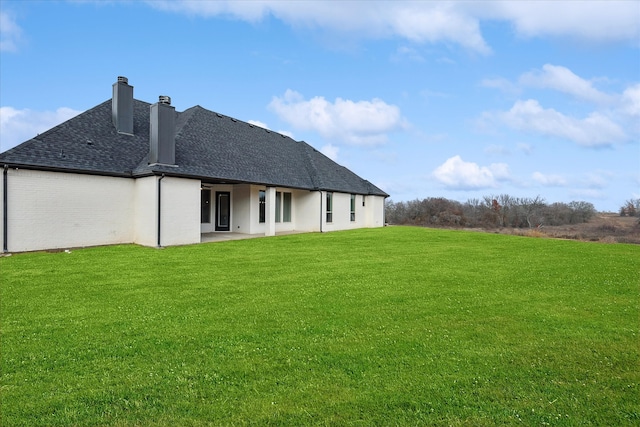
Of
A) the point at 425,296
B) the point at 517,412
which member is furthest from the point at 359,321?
the point at 517,412

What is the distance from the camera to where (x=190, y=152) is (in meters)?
18.2

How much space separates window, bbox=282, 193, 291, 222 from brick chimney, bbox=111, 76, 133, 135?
10.3 metres

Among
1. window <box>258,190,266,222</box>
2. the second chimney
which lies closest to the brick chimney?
the second chimney

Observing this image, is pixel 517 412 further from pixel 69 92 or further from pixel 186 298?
pixel 69 92

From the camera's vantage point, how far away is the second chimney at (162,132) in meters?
15.9

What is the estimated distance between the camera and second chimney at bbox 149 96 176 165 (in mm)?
15930

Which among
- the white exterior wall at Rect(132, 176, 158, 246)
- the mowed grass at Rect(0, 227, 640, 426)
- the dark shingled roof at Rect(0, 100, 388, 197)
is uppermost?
the dark shingled roof at Rect(0, 100, 388, 197)

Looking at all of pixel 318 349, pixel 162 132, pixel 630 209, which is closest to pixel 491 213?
pixel 630 209

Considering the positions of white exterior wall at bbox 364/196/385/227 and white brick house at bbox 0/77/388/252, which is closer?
white brick house at bbox 0/77/388/252

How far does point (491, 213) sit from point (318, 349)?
54819 millimetres

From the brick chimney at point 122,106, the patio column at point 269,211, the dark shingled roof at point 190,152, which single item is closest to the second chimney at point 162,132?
the dark shingled roof at point 190,152

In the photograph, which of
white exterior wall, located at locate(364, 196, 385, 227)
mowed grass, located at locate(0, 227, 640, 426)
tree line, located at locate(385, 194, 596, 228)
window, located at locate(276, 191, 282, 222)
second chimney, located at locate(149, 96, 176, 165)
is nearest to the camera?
mowed grass, located at locate(0, 227, 640, 426)

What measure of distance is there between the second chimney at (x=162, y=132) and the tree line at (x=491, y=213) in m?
37.5

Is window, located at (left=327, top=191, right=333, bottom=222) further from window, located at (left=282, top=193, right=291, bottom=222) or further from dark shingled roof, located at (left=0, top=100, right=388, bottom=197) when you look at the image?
window, located at (left=282, top=193, right=291, bottom=222)
